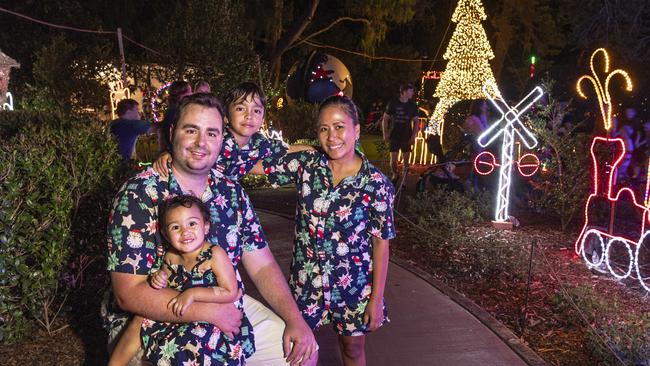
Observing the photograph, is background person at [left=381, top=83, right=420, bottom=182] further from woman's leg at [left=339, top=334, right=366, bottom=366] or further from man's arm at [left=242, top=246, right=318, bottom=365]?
man's arm at [left=242, top=246, right=318, bottom=365]

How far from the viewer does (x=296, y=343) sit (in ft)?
8.58

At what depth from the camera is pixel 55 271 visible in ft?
14.1

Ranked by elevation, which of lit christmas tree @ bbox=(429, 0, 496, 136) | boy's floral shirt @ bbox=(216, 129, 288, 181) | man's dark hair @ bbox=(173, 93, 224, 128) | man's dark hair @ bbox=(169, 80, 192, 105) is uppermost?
lit christmas tree @ bbox=(429, 0, 496, 136)

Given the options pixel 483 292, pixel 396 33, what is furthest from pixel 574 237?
pixel 396 33

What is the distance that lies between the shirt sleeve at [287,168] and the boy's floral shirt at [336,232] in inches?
3.1

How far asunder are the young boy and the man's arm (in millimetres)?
314

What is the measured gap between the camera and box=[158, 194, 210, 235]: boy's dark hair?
90.9 inches

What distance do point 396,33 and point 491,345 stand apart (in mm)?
28831

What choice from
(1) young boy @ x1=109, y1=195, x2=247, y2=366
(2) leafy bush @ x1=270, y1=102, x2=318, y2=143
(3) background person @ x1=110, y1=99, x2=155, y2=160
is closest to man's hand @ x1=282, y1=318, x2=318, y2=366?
(1) young boy @ x1=109, y1=195, x2=247, y2=366

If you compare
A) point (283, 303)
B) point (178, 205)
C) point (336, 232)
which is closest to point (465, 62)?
point (336, 232)

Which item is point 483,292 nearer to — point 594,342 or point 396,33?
point 594,342

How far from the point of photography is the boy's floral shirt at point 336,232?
3.21 metres

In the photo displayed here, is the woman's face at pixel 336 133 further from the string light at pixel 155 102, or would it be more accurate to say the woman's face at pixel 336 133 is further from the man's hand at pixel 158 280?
the string light at pixel 155 102

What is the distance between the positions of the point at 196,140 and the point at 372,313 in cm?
142
